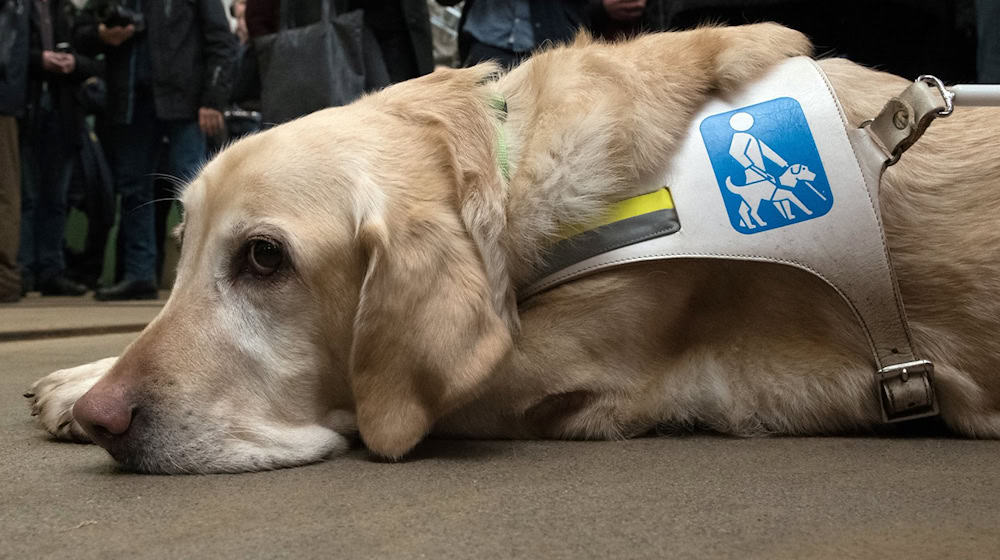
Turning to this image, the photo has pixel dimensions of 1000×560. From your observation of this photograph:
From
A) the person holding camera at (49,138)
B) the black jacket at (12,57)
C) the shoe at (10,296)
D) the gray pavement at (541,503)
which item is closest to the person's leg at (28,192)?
the person holding camera at (49,138)

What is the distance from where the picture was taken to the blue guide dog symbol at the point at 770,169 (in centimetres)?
171

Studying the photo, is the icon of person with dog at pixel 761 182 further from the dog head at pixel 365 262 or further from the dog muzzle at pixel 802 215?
the dog head at pixel 365 262

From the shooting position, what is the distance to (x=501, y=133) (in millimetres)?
1891

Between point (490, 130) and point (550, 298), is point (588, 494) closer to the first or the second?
point (550, 298)

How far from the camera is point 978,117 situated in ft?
6.28

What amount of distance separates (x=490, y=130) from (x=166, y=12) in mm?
4781

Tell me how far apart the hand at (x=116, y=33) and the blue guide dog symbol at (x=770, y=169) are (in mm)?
5366

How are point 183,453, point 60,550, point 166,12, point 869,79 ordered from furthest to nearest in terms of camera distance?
point 166,12 → point 869,79 → point 183,453 → point 60,550

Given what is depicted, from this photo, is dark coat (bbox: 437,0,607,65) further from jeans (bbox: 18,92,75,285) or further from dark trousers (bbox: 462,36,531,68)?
jeans (bbox: 18,92,75,285)

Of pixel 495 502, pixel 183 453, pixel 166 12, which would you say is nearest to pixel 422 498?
pixel 495 502

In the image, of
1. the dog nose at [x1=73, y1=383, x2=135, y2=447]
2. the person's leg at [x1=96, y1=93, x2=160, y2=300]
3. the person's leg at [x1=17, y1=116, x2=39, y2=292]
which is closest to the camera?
the dog nose at [x1=73, y1=383, x2=135, y2=447]

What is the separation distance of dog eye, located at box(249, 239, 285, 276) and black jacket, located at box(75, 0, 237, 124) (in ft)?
14.9

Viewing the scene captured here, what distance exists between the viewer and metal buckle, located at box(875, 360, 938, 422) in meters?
1.73

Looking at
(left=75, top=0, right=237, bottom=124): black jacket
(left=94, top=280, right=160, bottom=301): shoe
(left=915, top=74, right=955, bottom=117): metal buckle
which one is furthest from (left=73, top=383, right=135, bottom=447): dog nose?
(left=94, top=280, right=160, bottom=301): shoe
